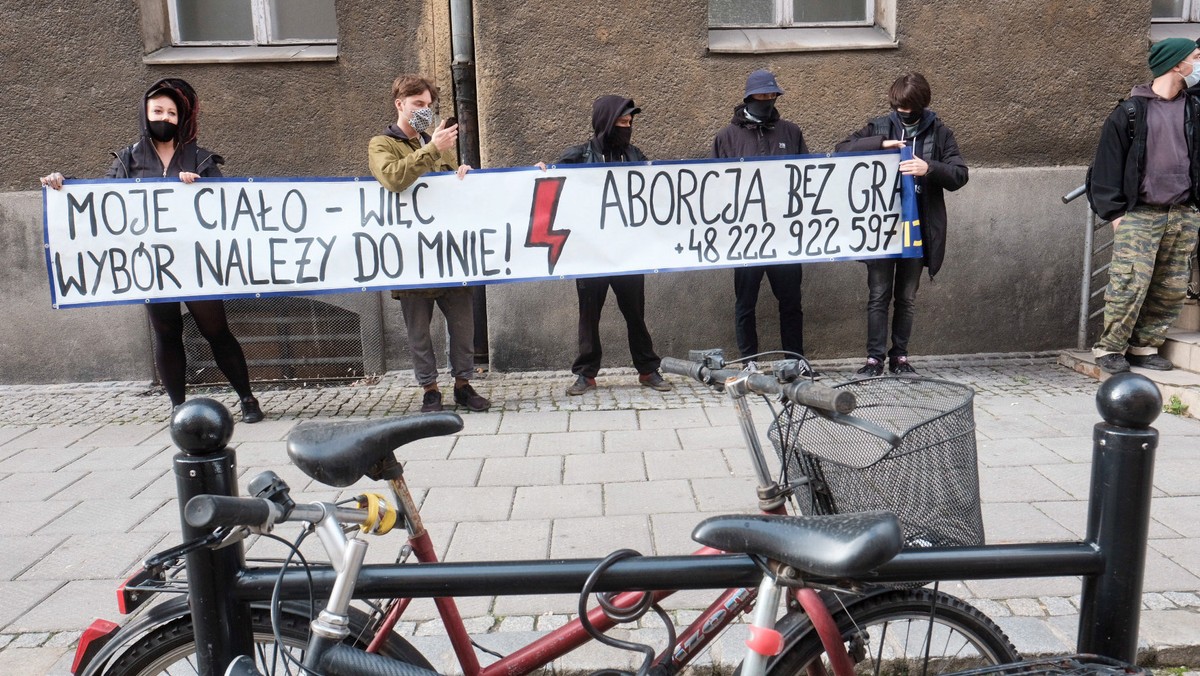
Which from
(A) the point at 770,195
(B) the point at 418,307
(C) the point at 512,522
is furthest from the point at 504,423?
(A) the point at 770,195

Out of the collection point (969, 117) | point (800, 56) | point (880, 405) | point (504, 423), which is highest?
point (800, 56)

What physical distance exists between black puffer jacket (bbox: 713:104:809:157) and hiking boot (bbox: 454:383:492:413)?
7.65 feet

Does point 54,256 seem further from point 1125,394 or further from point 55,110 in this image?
point 1125,394

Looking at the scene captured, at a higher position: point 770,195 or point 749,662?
point 770,195

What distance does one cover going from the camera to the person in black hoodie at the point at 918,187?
5.98 metres

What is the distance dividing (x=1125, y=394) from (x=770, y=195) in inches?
173

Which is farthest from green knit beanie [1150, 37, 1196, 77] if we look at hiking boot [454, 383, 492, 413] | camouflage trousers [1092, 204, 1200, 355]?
hiking boot [454, 383, 492, 413]

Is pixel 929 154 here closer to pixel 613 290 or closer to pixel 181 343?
pixel 613 290

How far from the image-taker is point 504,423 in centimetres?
548

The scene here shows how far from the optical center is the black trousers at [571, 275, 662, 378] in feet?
20.1

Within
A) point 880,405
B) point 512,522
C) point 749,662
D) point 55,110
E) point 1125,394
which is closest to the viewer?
point 749,662

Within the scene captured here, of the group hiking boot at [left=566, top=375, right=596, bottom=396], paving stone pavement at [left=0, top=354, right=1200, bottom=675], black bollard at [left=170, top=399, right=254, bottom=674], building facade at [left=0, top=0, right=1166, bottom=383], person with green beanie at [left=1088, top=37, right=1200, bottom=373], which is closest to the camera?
black bollard at [left=170, top=399, right=254, bottom=674]

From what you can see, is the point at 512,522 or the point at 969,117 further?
the point at 969,117

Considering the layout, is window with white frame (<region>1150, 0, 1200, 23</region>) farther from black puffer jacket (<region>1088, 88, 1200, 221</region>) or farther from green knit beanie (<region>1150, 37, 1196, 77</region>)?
green knit beanie (<region>1150, 37, 1196, 77</region>)
